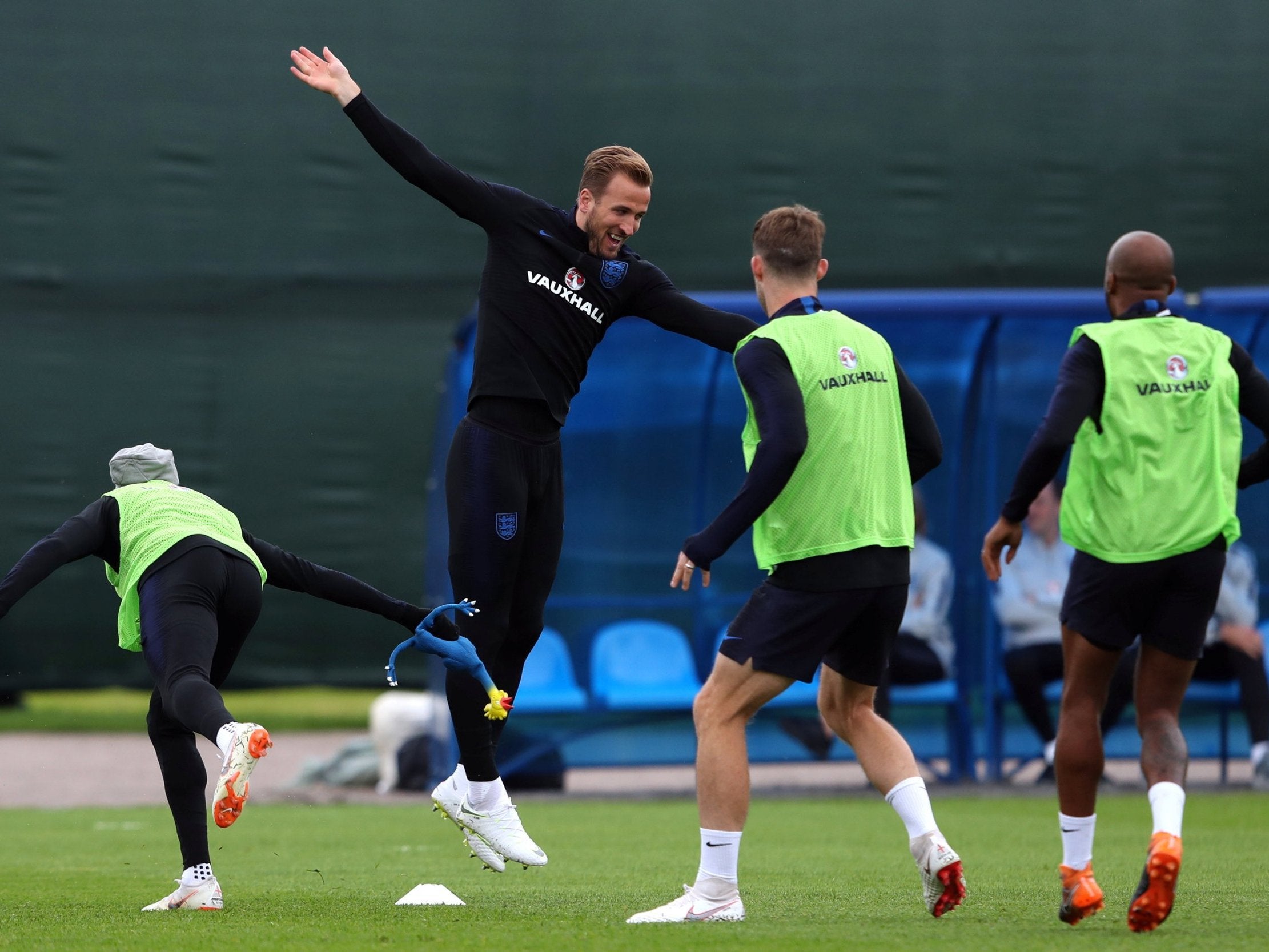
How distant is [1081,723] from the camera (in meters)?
5.03

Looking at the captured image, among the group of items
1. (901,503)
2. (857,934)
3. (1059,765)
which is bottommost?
(857,934)

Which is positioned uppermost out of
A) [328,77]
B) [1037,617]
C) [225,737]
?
[328,77]

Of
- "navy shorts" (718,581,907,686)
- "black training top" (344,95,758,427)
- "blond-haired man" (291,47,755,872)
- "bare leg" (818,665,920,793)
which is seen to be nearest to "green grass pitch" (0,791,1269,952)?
"bare leg" (818,665,920,793)

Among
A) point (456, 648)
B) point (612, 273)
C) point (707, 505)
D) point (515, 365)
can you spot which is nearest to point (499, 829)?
point (456, 648)

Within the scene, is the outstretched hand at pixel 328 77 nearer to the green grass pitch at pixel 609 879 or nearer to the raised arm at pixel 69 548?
the raised arm at pixel 69 548

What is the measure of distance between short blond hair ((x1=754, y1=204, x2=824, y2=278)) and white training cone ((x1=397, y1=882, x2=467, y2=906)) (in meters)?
2.19

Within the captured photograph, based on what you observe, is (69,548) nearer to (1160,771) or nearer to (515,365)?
(515,365)

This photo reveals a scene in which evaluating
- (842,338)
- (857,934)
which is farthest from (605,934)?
(842,338)

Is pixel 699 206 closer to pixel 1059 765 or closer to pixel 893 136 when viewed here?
pixel 893 136

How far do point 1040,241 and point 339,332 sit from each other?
518cm

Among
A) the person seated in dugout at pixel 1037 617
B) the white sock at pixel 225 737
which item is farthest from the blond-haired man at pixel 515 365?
the person seated in dugout at pixel 1037 617

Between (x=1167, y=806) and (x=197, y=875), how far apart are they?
2.86 metres

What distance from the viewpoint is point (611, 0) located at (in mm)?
12492

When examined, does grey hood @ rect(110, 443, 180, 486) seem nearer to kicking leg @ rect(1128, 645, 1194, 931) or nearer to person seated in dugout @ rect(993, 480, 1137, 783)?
kicking leg @ rect(1128, 645, 1194, 931)
